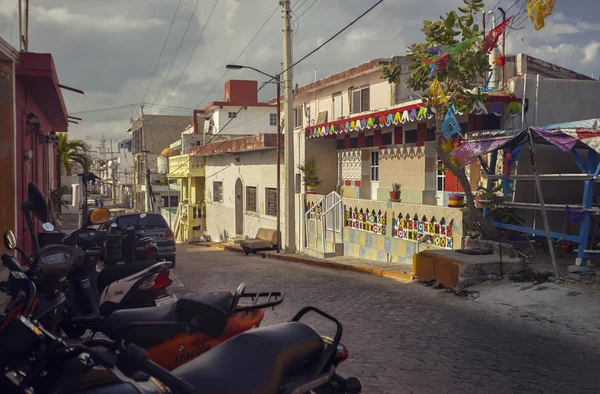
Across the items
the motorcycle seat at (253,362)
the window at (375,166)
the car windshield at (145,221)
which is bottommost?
the car windshield at (145,221)

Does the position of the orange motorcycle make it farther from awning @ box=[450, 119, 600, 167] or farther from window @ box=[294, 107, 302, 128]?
window @ box=[294, 107, 302, 128]

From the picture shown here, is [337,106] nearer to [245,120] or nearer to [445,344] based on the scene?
[445,344]

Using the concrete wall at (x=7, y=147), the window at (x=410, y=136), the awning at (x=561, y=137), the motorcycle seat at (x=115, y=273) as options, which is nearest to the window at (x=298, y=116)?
the window at (x=410, y=136)

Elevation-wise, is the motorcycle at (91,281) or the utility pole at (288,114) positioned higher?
the utility pole at (288,114)

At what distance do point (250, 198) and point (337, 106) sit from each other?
675cm

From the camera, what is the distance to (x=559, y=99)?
→ 13.7 m

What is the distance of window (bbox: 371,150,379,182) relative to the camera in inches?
746

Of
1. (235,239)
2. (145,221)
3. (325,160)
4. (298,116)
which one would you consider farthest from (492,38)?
(235,239)

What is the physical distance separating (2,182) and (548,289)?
9.67m

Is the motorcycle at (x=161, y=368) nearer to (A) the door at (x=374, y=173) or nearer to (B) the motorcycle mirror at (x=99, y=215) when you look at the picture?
(B) the motorcycle mirror at (x=99, y=215)

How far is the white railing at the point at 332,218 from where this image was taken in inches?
688

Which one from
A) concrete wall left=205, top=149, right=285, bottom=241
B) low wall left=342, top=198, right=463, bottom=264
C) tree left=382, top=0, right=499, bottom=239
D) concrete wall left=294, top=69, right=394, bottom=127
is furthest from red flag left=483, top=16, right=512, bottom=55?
concrete wall left=205, top=149, right=285, bottom=241

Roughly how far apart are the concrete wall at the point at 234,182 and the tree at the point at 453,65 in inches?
509

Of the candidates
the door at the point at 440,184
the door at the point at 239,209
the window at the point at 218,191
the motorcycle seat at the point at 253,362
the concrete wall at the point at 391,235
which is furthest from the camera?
the window at the point at 218,191
